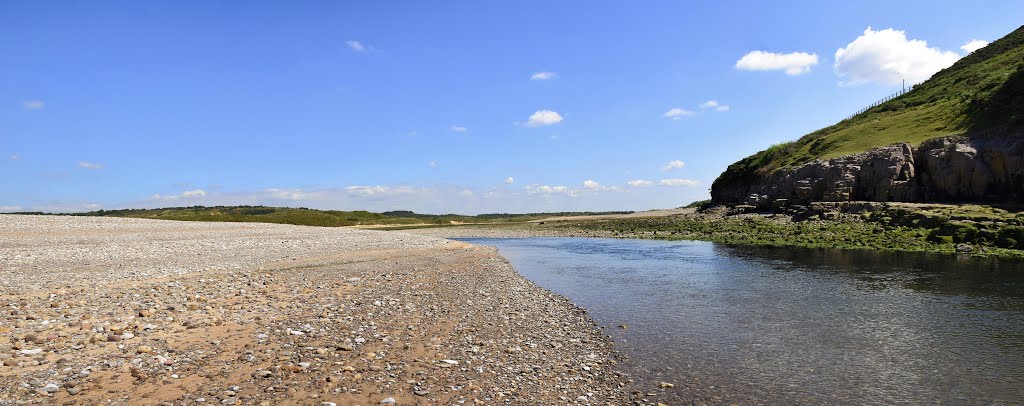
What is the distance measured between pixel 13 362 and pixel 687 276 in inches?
1117

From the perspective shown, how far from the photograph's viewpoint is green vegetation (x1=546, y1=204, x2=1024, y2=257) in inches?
1467

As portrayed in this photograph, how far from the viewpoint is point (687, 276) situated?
2903cm

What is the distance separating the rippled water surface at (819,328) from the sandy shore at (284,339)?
2.04m

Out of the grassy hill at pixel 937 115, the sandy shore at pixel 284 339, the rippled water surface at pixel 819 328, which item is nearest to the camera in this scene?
the sandy shore at pixel 284 339

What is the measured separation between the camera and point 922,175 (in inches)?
2333

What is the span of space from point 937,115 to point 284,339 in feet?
310

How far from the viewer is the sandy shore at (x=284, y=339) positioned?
369 inches

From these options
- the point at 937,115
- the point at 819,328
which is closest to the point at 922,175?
the point at 937,115

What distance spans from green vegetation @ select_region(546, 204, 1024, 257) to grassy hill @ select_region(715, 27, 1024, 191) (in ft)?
62.9

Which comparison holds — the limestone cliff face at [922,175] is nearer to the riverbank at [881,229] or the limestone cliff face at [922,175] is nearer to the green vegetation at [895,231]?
the riverbank at [881,229]

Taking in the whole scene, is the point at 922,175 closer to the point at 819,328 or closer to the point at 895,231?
the point at 895,231

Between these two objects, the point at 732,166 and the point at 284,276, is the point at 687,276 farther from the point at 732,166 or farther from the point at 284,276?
the point at 732,166

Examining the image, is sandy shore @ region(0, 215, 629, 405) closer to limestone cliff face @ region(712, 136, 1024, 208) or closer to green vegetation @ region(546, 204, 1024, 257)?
green vegetation @ region(546, 204, 1024, 257)

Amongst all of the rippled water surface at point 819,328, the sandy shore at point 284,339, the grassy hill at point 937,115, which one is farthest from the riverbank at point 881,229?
the sandy shore at point 284,339
